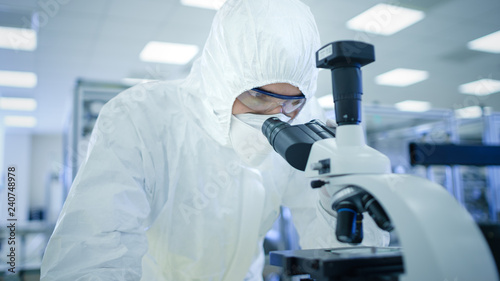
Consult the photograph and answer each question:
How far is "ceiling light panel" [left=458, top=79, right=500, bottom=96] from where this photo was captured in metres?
6.48

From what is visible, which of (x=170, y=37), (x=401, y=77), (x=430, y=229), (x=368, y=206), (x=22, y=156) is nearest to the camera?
(x=430, y=229)

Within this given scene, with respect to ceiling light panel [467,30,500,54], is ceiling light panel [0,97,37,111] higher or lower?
higher

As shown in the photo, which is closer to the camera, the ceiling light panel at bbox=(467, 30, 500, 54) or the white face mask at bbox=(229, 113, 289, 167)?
the white face mask at bbox=(229, 113, 289, 167)

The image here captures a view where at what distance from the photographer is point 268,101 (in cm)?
99

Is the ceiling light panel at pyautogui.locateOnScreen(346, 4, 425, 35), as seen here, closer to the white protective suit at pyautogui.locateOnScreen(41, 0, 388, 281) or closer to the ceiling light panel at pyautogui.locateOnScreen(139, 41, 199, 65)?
the ceiling light panel at pyautogui.locateOnScreen(139, 41, 199, 65)

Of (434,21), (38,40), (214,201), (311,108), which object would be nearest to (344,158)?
(214,201)

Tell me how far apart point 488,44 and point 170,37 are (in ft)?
12.9

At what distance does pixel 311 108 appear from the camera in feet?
4.14

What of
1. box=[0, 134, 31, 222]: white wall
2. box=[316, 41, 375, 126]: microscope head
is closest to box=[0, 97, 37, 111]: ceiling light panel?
box=[0, 134, 31, 222]: white wall

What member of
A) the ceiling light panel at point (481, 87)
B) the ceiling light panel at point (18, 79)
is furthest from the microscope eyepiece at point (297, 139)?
the ceiling light panel at point (481, 87)

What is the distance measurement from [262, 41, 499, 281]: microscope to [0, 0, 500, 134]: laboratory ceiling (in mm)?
2027

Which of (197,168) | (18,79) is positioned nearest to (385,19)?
(197,168)

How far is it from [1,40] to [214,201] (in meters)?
4.46

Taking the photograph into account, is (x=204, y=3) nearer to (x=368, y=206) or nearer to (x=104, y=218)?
(x=104, y=218)
